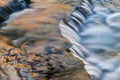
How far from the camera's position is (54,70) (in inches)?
131

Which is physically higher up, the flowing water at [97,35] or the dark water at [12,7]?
the dark water at [12,7]

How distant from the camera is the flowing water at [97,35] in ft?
14.3

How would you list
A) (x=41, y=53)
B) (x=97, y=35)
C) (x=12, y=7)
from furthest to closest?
(x=97, y=35), (x=12, y=7), (x=41, y=53)

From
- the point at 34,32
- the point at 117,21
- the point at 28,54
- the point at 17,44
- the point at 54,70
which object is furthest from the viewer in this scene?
the point at 117,21

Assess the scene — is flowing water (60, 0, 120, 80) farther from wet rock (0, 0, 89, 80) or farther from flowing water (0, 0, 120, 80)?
wet rock (0, 0, 89, 80)

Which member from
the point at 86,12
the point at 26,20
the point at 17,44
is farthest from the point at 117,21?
the point at 17,44

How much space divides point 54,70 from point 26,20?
1861mm

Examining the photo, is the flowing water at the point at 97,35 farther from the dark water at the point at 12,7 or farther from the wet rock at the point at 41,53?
the dark water at the point at 12,7

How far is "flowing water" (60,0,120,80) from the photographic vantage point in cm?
436

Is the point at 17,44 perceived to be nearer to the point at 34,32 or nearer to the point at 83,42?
the point at 34,32

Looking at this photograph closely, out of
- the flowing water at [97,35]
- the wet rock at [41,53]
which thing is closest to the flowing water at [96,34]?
the flowing water at [97,35]

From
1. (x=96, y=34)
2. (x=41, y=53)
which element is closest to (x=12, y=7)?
(x=96, y=34)

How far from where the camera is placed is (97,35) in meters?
5.76

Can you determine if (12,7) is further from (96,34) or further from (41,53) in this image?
(41,53)
